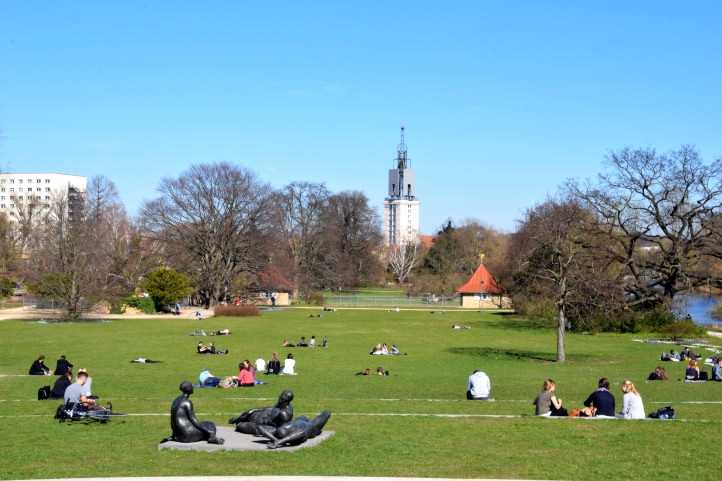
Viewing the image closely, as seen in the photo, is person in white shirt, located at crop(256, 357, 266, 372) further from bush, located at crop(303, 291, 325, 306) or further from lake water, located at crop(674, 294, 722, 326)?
bush, located at crop(303, 291, 325, 306)

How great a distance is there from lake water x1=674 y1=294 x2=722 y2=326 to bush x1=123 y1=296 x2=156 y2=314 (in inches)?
1504

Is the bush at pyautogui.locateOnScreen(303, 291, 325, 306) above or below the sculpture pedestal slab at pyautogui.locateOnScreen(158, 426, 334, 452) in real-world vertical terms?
above

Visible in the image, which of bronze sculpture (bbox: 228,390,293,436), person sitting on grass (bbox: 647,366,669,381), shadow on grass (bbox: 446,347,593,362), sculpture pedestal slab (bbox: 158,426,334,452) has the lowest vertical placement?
shadow on grass (bbox: 446,347,593,362)

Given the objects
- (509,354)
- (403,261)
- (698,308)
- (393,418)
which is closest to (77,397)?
(393,418)

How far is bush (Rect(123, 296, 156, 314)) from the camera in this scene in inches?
2569

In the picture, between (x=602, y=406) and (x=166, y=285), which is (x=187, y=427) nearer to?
(x=602, y=406)

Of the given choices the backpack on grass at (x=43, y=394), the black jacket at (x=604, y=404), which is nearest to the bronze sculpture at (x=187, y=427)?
the black jacket at (x=604, y=404)

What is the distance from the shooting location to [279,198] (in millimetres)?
86500

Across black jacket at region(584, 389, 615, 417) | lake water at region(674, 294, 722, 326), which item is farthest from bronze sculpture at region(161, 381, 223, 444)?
lake water at region(674, 294, 722, 326)

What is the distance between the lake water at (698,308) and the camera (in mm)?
52625

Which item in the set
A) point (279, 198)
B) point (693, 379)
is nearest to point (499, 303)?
point (279, 198)

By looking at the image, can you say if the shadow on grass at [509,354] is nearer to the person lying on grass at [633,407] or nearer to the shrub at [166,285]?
the person lying on grass at [633,407]

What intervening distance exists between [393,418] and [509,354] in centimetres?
2070

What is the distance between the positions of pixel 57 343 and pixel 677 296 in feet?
120
